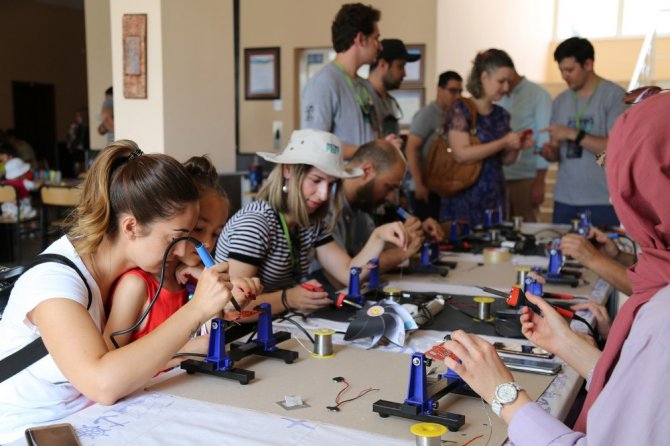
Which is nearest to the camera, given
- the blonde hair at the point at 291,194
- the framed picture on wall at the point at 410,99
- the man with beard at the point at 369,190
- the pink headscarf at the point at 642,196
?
the pink headscarf at the point at 642,196

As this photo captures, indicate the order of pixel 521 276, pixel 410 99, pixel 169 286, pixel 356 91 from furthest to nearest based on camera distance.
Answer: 1. pixel 410 99
2. pixel 356 91
3. pixel 521 276
4. pixel 169 286

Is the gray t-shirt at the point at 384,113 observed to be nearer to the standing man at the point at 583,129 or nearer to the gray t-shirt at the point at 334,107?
the gray t-shirt at the point at 334,107

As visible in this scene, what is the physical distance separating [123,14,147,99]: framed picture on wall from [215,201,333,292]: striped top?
1946 millimetres

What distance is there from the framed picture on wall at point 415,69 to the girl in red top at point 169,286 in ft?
16.6

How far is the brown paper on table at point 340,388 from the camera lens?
1.18m

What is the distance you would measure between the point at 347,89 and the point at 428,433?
8.16 ft

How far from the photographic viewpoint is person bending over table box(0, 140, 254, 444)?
1258 mm

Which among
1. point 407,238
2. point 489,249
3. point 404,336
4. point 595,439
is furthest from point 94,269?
point 489,249

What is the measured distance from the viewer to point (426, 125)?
4.72m

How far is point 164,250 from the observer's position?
1.47 meters

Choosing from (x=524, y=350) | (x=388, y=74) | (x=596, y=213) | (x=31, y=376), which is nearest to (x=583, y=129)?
(x=596, y=213)

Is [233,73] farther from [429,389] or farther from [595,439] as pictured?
[595,439]

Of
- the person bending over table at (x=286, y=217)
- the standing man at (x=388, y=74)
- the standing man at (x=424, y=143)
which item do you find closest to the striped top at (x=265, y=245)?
the person bending over table at (x=286, y=217)

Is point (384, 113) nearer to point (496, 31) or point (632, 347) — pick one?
point (632, 347)
